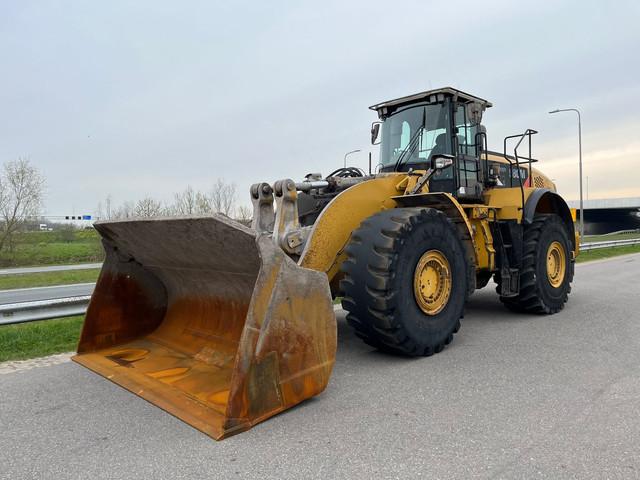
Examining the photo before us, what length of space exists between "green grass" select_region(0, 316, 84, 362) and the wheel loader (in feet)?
3.64

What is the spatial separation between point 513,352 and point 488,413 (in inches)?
68.9

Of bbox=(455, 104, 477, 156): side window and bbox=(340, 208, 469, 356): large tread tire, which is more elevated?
bbox=(455, 104, 477, 156): side window

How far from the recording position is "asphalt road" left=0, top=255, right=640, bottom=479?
2633 millimetres

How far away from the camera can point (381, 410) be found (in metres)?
3.41

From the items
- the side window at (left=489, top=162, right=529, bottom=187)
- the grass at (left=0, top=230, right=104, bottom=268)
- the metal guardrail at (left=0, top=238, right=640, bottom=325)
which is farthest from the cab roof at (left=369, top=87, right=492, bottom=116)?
the grass at (left=0, top=230, right=104, bottom=268)

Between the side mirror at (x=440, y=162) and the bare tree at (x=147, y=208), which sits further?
the bare tree at (x=147, y=208)

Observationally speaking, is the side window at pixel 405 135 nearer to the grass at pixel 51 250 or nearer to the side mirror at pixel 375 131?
the side mirror at pixel 375 131

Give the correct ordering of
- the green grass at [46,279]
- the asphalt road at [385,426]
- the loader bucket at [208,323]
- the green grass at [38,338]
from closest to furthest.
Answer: the asphalt road at [385,426], the loader bucket at [208,323], the green grass at [38,338], the green grass at [46,279]

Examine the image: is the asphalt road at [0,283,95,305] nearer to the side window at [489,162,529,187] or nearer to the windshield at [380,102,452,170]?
the windshield at [380,102,452,170]

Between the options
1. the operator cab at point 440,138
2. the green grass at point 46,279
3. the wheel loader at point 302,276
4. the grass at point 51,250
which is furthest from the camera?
the grass at point 51,250

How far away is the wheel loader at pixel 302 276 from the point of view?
325cm

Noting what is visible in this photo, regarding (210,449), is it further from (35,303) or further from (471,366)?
(35,303)

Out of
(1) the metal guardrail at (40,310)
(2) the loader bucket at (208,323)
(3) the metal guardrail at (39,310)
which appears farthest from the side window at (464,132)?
(3) the metal guardrail at (39,310)

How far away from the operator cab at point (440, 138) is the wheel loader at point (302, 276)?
0.02 m
